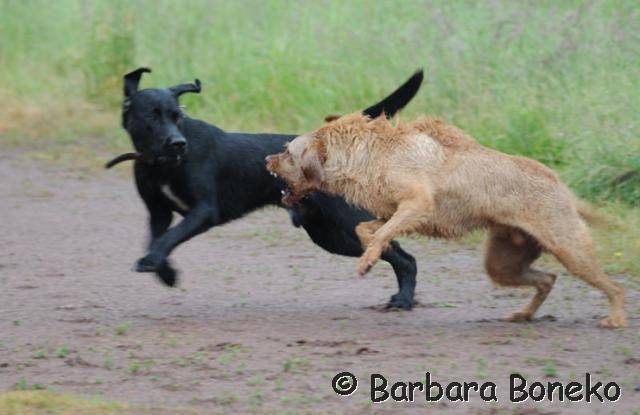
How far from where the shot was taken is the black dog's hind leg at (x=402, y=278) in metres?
7.23

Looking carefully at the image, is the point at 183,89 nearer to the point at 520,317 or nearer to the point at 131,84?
the point at 131,84

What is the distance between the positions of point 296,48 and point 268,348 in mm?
7973

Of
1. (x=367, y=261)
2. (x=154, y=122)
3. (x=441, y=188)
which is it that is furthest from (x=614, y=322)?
(x=154, y=122)

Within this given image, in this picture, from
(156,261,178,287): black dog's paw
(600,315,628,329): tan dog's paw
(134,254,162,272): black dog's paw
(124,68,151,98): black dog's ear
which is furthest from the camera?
(124,68,151,98): black dog's ear

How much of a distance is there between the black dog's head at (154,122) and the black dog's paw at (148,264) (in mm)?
573

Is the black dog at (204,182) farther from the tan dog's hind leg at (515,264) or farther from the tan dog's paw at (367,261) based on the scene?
the tan dog's paw at (367,261)

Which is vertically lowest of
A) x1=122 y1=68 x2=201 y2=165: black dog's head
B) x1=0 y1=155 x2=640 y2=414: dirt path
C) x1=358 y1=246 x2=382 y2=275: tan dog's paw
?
x1=0 y1=155 x2=640 y2=414: dirt path

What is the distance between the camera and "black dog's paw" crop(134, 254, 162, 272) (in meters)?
6.77

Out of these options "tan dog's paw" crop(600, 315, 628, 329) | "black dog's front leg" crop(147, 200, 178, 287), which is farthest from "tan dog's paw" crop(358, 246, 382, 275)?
"black dog's front leg" crop(147, 200, 178, 287)

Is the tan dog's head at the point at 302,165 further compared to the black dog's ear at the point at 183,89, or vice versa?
the black dog's ear at the point at 183,89

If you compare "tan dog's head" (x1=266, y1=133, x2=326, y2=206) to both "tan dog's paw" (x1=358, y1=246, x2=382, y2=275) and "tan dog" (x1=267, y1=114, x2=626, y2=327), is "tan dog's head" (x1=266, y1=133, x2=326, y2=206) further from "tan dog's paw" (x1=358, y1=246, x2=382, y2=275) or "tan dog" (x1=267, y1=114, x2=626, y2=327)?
"tan dog's paw" (x1=358, y1=246, x2=382, y2=275)

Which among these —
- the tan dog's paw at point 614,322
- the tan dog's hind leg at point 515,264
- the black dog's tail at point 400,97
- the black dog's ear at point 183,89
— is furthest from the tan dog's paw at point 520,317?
the black dog's ear at point 183,89

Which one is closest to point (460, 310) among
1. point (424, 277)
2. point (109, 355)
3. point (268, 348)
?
point (424, 277)

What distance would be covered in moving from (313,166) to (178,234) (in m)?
0.95
